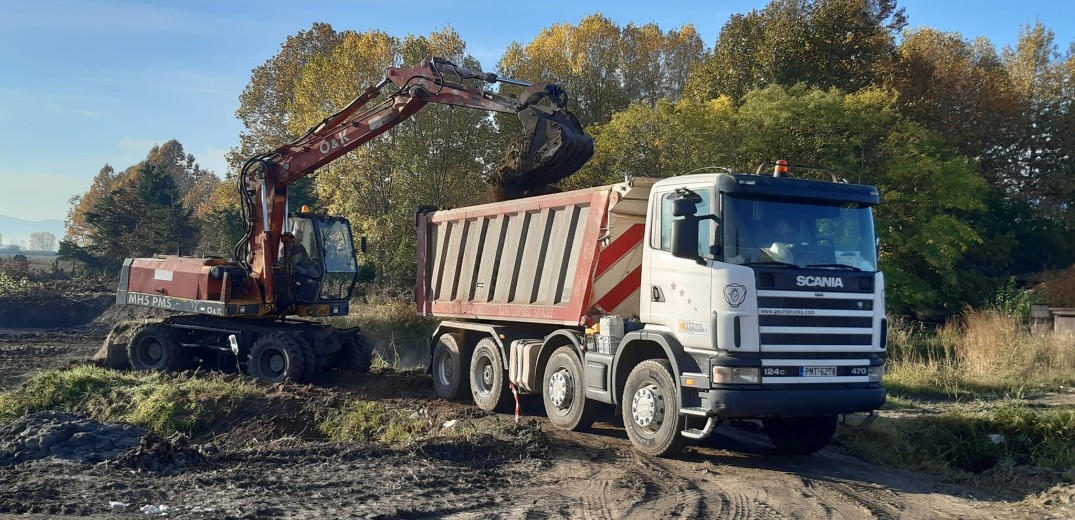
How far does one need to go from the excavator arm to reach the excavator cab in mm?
345

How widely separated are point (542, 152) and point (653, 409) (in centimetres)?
501

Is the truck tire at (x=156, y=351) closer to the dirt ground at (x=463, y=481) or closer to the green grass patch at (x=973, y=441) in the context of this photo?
the dirt ground at (x=463, y=481)

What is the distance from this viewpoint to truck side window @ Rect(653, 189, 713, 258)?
8.09 m

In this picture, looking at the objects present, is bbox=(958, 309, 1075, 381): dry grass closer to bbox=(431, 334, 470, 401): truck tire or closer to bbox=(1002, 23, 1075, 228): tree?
bbox=(431, 334, 470, 401): truck tire

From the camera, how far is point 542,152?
12336 millimetres

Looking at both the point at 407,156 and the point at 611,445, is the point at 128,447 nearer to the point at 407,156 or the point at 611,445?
the point at 611,445


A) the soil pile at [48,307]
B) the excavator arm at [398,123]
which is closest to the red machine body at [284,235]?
the excavator arm at [398,123]

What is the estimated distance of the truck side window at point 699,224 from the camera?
809cm

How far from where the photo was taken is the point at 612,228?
977 centimetres

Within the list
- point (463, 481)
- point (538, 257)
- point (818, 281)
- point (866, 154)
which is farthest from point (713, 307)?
point (866, 154)

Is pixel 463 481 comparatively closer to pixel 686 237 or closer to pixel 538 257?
pixel 686 237

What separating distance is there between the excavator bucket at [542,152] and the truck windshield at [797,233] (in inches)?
173

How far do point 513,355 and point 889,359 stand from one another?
9780 millimetres

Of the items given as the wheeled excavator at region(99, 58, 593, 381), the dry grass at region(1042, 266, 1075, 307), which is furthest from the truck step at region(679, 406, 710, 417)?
the dry grass at region(1042, 266, 1075, 307)
